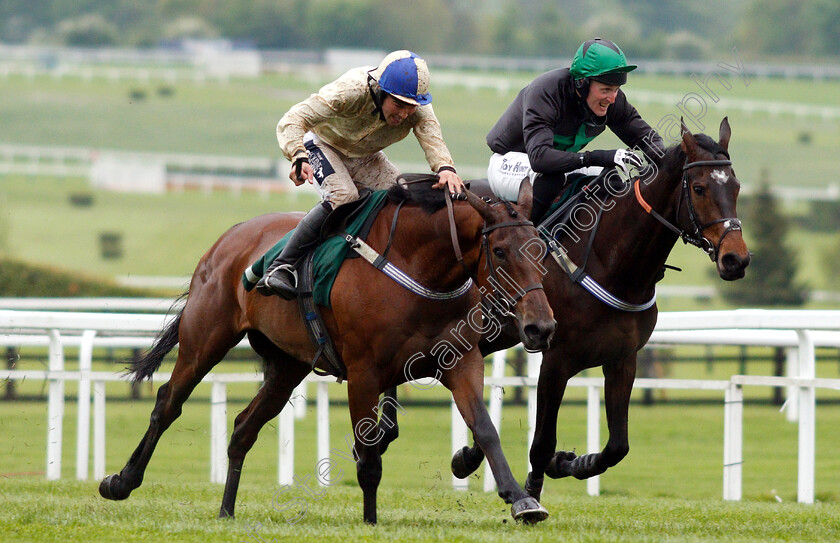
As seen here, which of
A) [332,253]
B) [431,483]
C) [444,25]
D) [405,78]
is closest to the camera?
[405,78]

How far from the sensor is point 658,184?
5.84m

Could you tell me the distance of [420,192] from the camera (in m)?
5.61

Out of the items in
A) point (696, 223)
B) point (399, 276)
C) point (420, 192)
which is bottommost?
point (399, 276)

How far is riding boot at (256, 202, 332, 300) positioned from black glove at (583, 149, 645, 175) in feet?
4.21

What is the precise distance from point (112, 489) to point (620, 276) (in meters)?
2.82

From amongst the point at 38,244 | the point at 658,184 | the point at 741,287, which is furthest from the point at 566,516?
the point at 38,244

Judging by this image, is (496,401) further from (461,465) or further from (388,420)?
(388,420)

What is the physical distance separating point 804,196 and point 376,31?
168 ft

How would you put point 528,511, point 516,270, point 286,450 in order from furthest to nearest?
1. point 286,450
2. point 516,270
3. point 528,511

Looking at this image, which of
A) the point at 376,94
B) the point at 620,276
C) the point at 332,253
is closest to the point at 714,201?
the point at 620,276

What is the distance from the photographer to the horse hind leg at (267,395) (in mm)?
6562

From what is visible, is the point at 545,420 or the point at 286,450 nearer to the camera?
the point at 545,420

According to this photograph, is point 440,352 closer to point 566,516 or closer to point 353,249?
point 353,249

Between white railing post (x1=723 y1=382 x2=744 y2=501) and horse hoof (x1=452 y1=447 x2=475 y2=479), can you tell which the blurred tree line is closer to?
white railing post (x1=723 y1=382 x2=744 y2=501)
